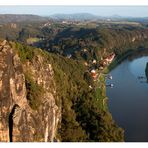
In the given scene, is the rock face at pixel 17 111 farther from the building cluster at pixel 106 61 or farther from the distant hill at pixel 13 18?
the distant hill at pixel 13 18

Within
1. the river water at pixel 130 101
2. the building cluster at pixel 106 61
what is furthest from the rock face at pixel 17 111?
the building cluster at pixel 106 61

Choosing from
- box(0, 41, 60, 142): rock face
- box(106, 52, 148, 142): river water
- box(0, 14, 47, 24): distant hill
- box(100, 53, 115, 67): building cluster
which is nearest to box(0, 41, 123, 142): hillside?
box(0, 41, 60, 142): rock face

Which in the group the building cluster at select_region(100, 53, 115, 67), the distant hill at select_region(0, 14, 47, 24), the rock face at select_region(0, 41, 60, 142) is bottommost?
the building cluster at select_region(100, 53, 115, 67)

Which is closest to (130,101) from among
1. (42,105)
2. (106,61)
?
(42,105)

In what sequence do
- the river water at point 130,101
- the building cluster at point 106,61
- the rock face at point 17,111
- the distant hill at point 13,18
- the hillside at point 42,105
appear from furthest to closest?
the distant hill at point 13,18 → the building cluster at point 106,61 → the river water at point 130,101 → the hillside at point 42,105 → the rock face at point 17,111

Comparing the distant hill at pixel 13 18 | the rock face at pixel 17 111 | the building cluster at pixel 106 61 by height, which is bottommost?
the building cluster at pixel 106 61

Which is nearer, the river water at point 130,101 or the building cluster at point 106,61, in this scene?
the river water at point 130,101

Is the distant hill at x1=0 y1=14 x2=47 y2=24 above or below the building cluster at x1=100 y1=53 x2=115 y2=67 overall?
above

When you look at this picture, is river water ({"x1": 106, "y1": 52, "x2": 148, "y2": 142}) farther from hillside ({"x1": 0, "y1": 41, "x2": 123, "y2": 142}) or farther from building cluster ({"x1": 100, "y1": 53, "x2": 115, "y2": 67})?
building cluster ({"x1": 100, "y1": 53, "x2": 115, "y2": 67})

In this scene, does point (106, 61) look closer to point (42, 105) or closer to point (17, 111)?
point (42, 105)
